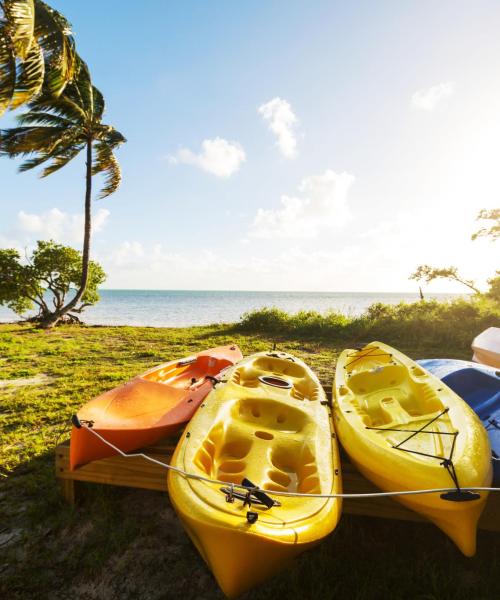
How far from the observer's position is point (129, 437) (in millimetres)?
2482

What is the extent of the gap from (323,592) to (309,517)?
1.90 ft

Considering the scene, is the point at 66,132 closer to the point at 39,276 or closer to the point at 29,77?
the point at 29,77

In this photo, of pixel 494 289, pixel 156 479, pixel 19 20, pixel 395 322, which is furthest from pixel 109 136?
pixel 494 289

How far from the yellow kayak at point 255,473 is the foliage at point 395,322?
788cm

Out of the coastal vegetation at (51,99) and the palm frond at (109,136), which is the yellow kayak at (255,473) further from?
the palm frond at (109,136)

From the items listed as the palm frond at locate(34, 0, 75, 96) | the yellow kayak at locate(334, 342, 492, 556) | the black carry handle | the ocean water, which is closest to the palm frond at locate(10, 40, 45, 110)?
the palm frond at locate(34, 0, 75, 96)

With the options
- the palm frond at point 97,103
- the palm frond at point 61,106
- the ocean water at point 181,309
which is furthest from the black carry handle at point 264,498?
the palm frond at point 97,103

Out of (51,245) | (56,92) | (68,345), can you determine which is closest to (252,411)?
(68,345)

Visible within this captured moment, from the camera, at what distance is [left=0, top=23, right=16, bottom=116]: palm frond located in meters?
6.82

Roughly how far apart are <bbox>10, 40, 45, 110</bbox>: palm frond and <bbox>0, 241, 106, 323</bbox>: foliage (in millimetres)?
7471

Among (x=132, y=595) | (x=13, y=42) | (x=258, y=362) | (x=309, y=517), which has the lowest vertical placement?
(x=132, y=595)

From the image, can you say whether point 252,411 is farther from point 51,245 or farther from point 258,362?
point 51,245

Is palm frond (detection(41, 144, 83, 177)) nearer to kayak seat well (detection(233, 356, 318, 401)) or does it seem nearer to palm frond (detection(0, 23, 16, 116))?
palm frond (detection(0, 23, 16, 116))

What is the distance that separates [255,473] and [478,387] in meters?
2.55
